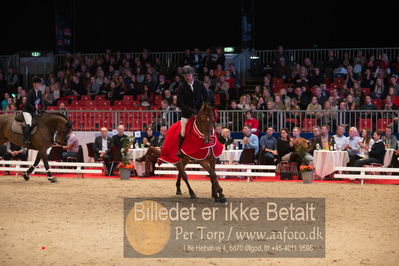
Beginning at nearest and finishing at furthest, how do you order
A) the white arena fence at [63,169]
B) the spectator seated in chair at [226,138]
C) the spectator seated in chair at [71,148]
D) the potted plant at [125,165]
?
the potted plant at [125,165] → the white arena fence at [63,169] → the spectator seated in chair at [226,138] → the spectator seated in chair at [71,148]

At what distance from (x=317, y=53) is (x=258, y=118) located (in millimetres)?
5467

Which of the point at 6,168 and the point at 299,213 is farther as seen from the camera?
the point at 6,168

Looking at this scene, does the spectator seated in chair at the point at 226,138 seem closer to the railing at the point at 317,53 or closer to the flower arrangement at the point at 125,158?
the flower arrangement at the point at 125,158

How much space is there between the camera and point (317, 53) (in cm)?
2234

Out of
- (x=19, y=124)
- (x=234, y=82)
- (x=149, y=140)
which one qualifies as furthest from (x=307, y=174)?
(x=234, y=82)

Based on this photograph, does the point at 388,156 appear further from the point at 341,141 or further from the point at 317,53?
the point at 317,53

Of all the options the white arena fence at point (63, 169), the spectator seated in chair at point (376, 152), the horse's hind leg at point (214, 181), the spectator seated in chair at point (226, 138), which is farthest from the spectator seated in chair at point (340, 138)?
the white arena fence at point (63, 169)

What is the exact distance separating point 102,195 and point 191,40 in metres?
15.4

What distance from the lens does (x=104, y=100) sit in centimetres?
2209

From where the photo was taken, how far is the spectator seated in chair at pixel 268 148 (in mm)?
15982

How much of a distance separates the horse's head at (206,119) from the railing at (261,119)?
816cm

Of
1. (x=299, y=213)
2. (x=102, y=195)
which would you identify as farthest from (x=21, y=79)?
(x=299, y=213)

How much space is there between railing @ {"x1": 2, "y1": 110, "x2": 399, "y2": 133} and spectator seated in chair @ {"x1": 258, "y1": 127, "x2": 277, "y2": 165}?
1.59 metres

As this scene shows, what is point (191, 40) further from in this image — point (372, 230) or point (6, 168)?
point (372, 230)
